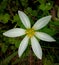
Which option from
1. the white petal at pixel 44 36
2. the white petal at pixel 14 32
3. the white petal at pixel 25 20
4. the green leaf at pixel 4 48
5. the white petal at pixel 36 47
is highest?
the white petal at pixel 25 20

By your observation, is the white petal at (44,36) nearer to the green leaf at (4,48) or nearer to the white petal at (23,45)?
the white petal at (23,45)

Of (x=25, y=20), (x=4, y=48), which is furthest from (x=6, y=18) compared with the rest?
(x=25, y=20)

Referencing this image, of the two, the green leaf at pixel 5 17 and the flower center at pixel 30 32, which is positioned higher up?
the green leaf at pixel 5 17

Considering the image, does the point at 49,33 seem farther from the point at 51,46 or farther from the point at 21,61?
the point at 21,61

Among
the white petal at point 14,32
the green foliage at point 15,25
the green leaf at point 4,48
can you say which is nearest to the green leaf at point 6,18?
the green foliage at point 15,25

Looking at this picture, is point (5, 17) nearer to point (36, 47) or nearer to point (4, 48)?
point (4, 48)

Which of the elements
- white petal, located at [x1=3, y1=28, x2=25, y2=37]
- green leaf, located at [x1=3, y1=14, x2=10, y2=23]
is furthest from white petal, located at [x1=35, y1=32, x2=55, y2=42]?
green leaf, located at [x1=3, y1=14, x2=10, y2=23]

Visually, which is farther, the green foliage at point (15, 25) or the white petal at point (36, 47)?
the green foliage at point (15, 25)

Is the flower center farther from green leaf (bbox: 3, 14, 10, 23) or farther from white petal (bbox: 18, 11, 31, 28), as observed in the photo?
green leaf (bbox: 3, 14, 10, 23)

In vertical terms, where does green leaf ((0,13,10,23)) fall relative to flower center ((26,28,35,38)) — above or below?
above

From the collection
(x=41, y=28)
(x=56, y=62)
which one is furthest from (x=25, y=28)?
(x=56, y=62)
